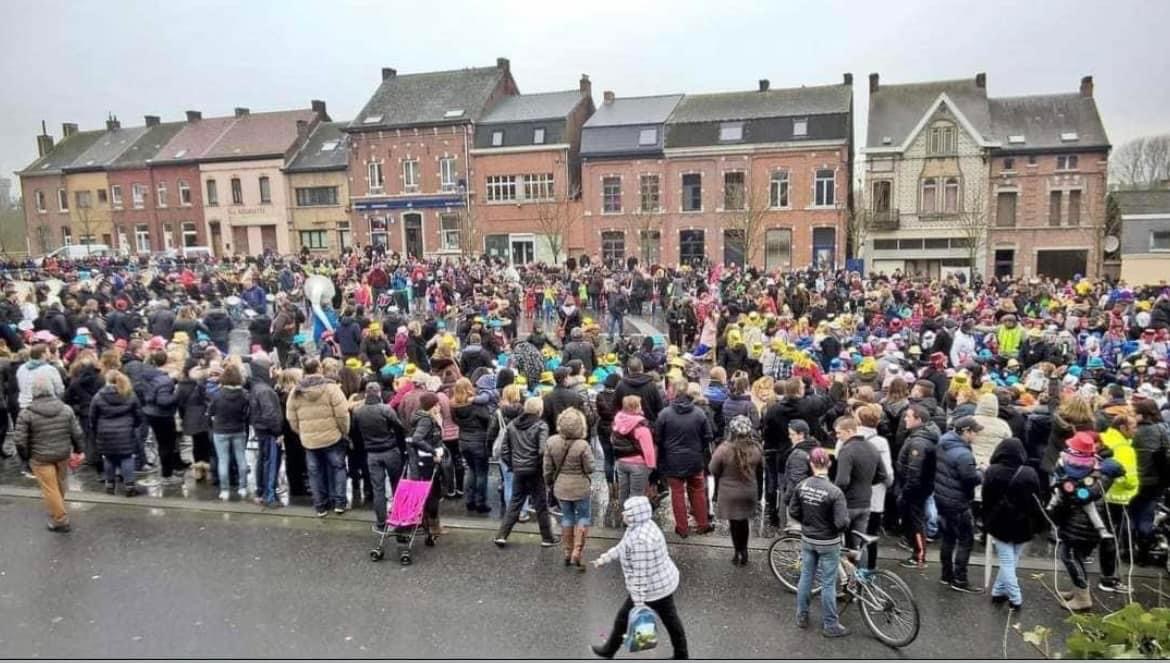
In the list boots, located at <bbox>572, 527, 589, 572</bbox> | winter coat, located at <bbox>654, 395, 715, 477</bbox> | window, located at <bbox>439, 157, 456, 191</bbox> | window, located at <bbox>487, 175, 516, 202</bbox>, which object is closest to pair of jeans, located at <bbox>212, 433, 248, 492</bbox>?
boots, located at <bbox>572, 527, 589, 572</bbox>

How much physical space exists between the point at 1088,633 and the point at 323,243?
45.0 m

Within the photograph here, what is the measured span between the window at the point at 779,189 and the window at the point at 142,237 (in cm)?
3715

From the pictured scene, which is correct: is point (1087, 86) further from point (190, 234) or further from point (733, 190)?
point (190, 234)

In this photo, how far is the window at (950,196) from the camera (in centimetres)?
3469

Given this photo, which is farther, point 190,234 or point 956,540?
point 190,234

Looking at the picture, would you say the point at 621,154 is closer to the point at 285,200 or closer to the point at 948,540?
the point at 285,200

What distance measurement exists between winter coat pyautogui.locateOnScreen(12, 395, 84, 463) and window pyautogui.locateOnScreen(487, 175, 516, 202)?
108 ft

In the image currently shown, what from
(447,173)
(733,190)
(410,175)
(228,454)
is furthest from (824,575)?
(410,175)

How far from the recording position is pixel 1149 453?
7027 mm

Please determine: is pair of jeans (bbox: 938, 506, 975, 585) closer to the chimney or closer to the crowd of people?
the crowd of people

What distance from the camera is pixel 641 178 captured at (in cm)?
3759

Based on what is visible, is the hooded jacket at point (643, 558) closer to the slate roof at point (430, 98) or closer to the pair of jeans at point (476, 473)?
the pair of jeans at point (476, 473)

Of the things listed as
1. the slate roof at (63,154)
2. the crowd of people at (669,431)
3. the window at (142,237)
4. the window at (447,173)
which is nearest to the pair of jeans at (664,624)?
the crowd of people at (669,431)

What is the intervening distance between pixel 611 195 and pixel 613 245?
2.50 metres
